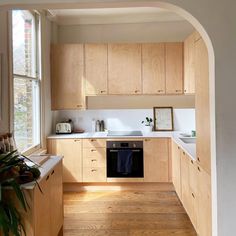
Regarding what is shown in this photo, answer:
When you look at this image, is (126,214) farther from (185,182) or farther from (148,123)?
(148,123)

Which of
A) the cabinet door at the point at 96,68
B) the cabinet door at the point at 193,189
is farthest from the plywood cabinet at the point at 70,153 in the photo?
the cabinet door at the point at 193,189

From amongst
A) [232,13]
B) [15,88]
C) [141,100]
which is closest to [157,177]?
[141,100]

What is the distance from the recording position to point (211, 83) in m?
2.12

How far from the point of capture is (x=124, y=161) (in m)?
4.50

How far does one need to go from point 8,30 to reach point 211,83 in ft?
7.17

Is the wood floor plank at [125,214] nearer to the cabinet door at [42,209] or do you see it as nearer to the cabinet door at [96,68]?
the cabinet door at [42,209]

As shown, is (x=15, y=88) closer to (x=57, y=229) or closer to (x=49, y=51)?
(x=49, y=51)

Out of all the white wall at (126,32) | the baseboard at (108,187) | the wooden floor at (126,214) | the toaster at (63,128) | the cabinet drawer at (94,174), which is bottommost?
the wooden floor at (126,214)

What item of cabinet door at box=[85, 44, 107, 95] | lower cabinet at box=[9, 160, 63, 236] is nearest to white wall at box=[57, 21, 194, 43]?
cabinet door at box=[85, 44, 107, 95]

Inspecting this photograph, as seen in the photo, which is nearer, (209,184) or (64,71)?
(209,184)

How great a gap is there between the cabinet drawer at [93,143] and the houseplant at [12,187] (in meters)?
2.22

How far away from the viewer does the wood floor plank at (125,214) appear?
3178mm

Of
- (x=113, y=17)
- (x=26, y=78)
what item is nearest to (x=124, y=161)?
(x=26, y=78)

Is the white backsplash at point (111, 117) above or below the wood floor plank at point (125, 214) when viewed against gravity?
above
